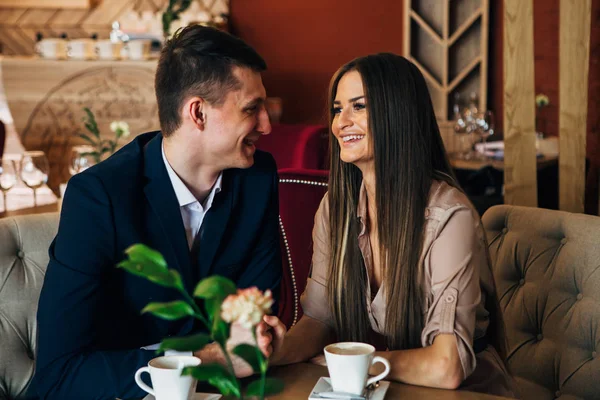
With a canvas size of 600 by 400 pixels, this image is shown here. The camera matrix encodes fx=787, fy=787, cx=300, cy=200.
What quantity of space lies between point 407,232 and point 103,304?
0.65 metres

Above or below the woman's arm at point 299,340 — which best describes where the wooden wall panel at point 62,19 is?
above

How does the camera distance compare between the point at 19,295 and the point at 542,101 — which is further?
the point at 542,101

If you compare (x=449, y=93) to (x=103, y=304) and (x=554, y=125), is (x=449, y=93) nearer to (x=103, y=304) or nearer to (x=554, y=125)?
(x=554, y=125)

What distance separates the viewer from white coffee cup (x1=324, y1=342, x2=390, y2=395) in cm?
120

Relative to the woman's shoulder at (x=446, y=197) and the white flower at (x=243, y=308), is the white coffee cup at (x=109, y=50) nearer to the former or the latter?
the woman's shoulder at (x=446, y=197)

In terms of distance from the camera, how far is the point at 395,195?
1.74m

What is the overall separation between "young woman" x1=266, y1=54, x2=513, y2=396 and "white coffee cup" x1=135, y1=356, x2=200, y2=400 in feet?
1.42

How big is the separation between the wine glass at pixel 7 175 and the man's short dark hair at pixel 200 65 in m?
1.14

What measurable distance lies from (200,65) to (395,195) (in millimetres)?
516

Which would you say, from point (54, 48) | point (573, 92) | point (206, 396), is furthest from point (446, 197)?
point (54, 48)

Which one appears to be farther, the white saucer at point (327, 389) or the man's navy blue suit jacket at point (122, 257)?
the man's navy blue suit jacket at point (122, 257)

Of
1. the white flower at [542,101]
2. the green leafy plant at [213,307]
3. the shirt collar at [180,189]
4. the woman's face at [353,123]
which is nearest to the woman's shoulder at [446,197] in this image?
the woman's face at [353,123]

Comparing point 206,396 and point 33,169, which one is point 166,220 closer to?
point 206,396

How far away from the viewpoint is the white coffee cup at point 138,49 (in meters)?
5.76
